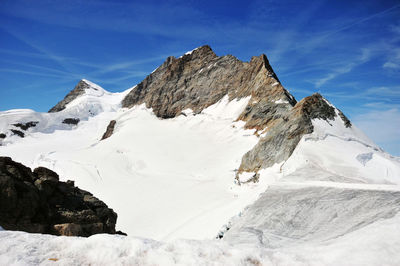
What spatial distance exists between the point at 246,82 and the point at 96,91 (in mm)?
70836

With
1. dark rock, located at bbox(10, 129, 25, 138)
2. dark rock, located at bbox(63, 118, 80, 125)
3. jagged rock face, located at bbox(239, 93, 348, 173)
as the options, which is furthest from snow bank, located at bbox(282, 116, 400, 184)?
dark rock, located at bbox(63, 118, 80, 125)

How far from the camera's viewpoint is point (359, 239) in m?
3.98

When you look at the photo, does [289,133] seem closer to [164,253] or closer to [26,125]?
[164,253]

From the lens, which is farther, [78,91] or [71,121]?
[78,91]

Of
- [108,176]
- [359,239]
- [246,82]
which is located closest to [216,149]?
[108,176]

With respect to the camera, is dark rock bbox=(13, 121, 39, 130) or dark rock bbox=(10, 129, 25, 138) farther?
dark rock bbox=(13, 121, 39, 130)

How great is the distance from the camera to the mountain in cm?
424

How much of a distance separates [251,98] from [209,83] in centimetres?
1419

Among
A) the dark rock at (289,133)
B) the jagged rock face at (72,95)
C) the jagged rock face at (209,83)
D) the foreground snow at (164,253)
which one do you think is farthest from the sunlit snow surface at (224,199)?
the jagged rock face at (72,95)

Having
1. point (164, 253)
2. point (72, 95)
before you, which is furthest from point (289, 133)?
point (72, 95)

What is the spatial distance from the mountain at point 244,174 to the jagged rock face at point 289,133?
73mm

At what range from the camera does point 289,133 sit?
1491 cm

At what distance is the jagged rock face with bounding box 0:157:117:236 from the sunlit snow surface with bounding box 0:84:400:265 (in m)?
3.09

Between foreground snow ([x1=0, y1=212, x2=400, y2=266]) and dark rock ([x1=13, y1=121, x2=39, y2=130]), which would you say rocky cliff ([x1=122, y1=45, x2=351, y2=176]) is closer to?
foreground snow ([x1=0, y1=212, x2=400, y2=266])
